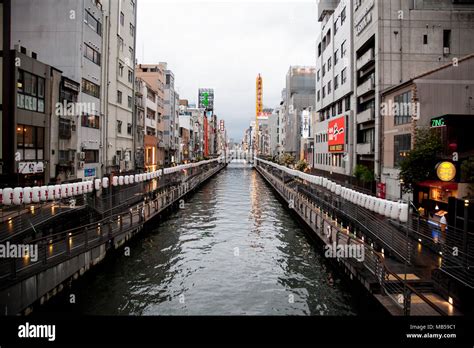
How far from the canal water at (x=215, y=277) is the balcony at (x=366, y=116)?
53.9ft

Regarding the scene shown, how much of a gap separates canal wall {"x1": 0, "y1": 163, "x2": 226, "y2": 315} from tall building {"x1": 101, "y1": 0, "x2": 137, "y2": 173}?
19826 millimetres

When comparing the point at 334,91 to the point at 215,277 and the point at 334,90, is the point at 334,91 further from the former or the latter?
the point at 215,277

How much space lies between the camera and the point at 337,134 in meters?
55.8

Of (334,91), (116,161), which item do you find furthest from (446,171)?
(334,91)

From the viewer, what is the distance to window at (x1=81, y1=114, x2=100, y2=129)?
36.7 meters

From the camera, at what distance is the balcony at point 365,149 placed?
42.7 meters

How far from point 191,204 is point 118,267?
86.7 ft

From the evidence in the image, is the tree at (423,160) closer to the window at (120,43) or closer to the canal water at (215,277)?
the canal water at (215,277)

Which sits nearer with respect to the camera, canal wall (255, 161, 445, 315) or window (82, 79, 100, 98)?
canal wall (255, 161, 445, 315)

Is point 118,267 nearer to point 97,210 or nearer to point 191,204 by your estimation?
point 97,210

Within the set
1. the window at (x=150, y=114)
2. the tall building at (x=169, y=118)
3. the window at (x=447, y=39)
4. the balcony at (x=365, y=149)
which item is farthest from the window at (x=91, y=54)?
the tall building at (x=169, y=118)

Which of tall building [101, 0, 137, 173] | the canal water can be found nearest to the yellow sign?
the canal water

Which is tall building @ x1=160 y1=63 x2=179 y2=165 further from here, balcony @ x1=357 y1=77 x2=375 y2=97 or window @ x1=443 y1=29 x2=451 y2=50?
window @ x1=443 y1=29 x2=451 y2=50

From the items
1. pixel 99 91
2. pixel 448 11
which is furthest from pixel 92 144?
pixel 448 11
